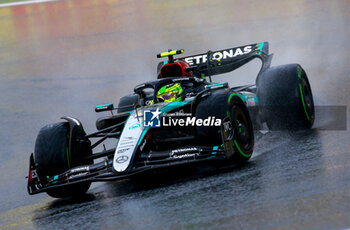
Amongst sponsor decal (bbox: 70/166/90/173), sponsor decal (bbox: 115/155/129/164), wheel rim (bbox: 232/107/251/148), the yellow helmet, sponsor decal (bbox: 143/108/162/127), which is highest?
the yellow helmet

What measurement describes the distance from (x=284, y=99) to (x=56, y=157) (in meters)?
3.63

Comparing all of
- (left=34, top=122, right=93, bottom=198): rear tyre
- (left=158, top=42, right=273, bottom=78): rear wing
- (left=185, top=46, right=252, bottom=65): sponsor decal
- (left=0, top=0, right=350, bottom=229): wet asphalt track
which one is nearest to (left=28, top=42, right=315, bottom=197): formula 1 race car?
(left=34, top=122, right=93, bottom=198): rear tyre

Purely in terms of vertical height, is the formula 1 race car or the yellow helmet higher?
the yellow helmet

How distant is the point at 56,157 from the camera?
7.14 meters

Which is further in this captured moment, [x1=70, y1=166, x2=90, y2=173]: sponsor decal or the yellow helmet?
the yellow helmet

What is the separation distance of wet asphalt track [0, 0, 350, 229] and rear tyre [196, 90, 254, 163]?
231 millimetres

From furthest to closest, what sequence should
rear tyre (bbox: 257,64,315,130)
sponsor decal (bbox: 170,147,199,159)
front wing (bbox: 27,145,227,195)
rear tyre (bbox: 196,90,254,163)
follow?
rear tyre (bbox: 257,64,315,130) → rear tyre (bbox: 196,90,254,163) → sponsor decal (bbox: 170,147,199,159) → front wing (bbox: 27,145,227,195)

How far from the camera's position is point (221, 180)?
20.8ft

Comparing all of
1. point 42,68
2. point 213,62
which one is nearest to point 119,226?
point 213,62

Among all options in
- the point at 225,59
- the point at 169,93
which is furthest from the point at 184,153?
the point at 225,59

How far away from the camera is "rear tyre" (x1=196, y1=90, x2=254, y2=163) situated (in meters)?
6.89

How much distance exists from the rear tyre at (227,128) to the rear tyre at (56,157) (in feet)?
5.60

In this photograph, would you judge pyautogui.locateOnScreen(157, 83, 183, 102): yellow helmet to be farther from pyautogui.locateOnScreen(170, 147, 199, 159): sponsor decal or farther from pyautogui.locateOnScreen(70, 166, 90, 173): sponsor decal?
pyautogui.locateOnScreen(70, 166, 90, 173): sponsor decal

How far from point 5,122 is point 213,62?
4666 millimetres
